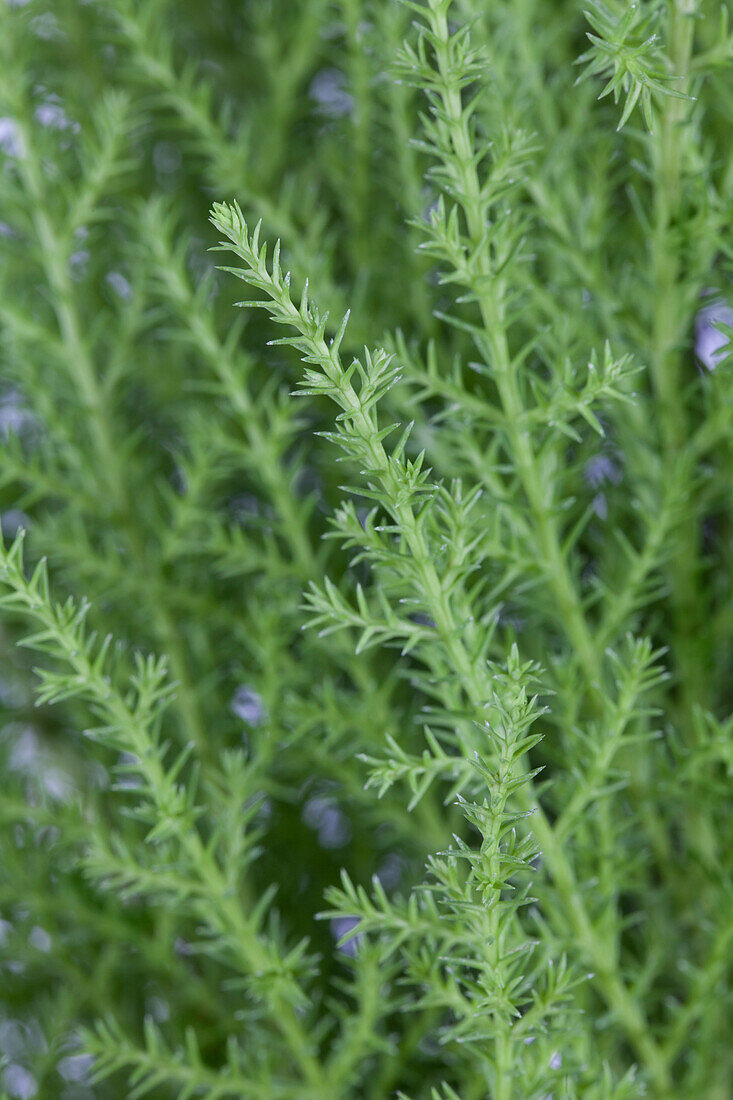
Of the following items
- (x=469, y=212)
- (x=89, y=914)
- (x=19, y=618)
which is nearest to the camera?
(x=469, y=212)

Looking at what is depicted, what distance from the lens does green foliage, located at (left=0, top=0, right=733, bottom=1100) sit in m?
0.34

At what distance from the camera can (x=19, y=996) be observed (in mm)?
538

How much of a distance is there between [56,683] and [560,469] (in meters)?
0.19

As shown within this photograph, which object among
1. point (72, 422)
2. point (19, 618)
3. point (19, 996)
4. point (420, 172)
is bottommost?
point (19, 996)

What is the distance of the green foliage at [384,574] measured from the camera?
338 mm

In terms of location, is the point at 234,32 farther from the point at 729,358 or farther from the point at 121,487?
the point at 729,358

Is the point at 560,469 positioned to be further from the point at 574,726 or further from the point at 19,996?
the point at 19,996

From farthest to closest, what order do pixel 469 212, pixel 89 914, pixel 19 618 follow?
1. pixel 19 618
2. pixel 89 914
3. pixel 469 212

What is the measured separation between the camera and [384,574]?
400mm

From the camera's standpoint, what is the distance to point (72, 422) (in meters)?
0.55

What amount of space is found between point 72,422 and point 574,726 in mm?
295

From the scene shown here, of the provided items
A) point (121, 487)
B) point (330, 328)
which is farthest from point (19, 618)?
point (330, 328)

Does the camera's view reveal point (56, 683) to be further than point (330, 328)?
No

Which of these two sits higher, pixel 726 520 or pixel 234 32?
pixel 234 32
